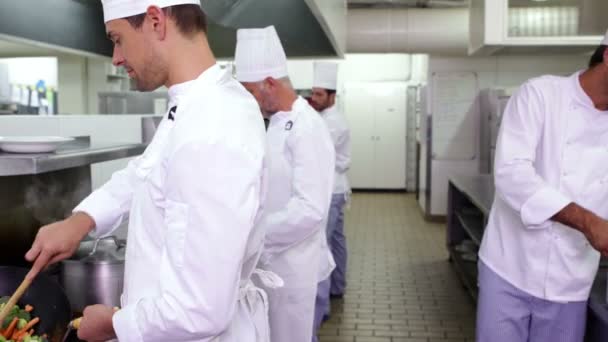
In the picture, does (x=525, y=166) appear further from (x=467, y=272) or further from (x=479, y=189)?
(x=467, y=272)

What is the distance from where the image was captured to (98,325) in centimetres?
115

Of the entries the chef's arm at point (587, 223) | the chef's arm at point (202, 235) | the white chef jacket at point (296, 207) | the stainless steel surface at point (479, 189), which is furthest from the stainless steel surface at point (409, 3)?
the chef's arm at point (202, 235)

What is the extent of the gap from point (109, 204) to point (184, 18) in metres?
0.63

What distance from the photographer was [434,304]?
14.1 ft

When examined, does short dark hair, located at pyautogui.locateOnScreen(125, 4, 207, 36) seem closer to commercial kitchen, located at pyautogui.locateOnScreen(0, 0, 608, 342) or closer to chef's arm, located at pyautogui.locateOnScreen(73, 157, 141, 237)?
commercial kitchen, located at pyautogui.locateOnScreen(0, 0, 608, 342)

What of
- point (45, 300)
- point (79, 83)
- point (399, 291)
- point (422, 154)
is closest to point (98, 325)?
point (45, 300)

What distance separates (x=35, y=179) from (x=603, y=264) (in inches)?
81.2

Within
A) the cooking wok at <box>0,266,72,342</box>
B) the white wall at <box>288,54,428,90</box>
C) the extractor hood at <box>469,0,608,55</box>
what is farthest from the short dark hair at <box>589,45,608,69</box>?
the white wall at <box>288,54,428,90</box>

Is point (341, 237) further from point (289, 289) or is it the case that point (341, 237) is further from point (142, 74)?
point (142, 74)

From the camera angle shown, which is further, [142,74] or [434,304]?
[434,304]

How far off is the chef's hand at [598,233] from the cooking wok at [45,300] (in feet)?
4.45

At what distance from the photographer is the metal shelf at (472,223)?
4.23 metres

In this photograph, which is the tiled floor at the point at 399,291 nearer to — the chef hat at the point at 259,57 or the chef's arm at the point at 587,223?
the chef hat at the point at 259,57

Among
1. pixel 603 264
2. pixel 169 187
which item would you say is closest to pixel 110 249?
pixel 169 187
